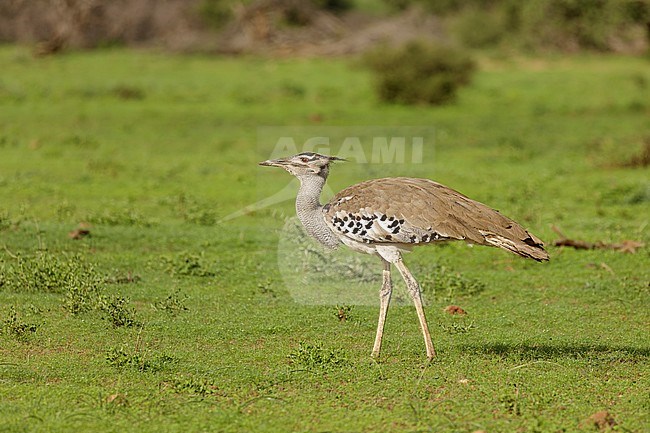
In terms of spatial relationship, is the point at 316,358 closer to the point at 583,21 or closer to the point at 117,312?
the point at 117,312

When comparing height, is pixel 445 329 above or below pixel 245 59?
above

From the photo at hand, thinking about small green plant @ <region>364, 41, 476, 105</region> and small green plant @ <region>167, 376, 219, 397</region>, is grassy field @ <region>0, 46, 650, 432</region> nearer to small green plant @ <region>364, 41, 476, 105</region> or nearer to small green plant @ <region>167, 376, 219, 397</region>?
small green plant @ <region>167, 376, 219, 397</region>

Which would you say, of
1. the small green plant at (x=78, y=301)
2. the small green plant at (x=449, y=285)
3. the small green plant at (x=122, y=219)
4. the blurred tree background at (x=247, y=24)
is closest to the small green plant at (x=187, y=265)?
the small green plant at (x=78, y=301)

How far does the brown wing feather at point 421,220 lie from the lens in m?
4.99

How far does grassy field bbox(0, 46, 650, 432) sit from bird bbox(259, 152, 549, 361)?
56 centimetres

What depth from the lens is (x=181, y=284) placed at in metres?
6.78

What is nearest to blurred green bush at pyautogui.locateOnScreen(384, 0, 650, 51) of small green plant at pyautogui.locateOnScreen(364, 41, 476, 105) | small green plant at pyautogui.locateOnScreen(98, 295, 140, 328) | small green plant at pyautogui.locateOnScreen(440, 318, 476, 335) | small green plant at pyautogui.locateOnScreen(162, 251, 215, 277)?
small green plant at pyautogui.locateOnScreen(364, 41, 476, 105)

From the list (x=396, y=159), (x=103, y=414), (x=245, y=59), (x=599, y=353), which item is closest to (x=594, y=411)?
(x=599, y=353)

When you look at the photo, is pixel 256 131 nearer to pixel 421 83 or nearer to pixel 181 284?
pixel 421 83

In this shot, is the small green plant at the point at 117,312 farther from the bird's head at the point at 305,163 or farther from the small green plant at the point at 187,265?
the bird's head at the point at 305,163

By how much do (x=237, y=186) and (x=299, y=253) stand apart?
3.26m

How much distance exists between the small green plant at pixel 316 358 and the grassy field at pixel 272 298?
0.01m

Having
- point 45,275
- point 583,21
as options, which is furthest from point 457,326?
point 583,21

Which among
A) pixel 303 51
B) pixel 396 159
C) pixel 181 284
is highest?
pixel 181 284
